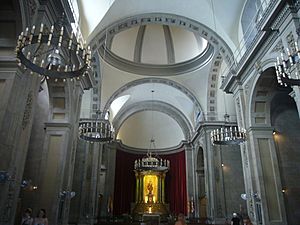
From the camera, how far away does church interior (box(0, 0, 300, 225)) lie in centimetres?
599

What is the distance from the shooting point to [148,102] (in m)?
21.8

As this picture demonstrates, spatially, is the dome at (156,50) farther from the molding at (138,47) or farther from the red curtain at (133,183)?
the red curtain at (133,183)

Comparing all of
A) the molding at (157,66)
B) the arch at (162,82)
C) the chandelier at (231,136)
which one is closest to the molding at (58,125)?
the chandelier at (231,136)

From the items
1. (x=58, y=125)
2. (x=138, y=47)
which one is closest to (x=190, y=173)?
(x=138, y=47)

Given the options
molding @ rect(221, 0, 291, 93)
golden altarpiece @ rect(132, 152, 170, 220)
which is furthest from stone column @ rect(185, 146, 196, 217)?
molding @ rect(221, 0, 291, 93)

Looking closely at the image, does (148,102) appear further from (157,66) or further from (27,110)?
(27,110)

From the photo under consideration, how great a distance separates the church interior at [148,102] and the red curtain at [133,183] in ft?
0.43

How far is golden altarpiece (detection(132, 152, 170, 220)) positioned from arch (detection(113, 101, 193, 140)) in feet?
10.6

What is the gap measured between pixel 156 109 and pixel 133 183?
715cm

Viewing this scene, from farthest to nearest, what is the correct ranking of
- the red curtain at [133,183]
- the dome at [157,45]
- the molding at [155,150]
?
the molding at [155,150], the red curtain at [133,183], the dome at [157,45]

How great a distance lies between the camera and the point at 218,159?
1560 cm

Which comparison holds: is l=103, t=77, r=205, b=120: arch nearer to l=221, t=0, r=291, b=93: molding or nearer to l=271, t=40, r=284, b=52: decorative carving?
l=221, t=0, r=291, b=93: molding

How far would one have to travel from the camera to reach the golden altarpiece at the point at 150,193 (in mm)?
21672

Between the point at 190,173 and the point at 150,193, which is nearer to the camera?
the point at 190,173
